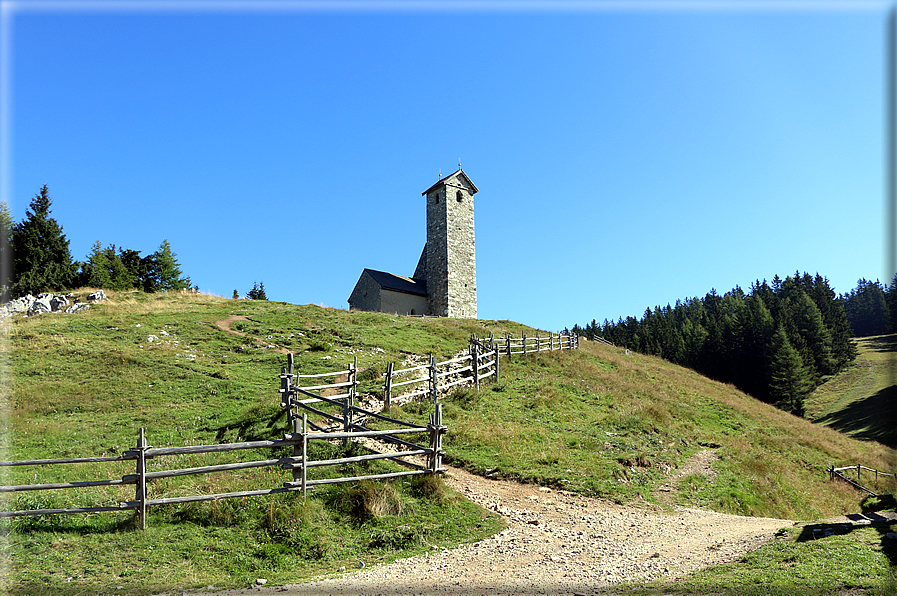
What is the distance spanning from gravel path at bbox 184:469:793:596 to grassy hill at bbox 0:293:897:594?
2.39 feet

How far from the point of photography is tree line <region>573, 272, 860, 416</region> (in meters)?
60.2

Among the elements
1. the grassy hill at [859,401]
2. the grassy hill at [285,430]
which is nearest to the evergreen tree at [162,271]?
the grassy hill at [285,430]

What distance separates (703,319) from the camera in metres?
95.1

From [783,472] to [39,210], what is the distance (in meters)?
60.8

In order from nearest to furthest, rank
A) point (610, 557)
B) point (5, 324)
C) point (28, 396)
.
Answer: point (610, 557) → point (28, 396) → point (5, 324)

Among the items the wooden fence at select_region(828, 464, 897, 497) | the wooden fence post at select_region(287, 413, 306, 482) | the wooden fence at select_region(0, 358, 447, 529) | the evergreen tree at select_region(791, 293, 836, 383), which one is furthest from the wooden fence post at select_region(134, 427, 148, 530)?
the evergreen tree at select_region(791, 293, 836, 383)

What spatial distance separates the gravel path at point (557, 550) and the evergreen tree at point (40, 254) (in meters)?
47.4

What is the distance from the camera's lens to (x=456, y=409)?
21.0m

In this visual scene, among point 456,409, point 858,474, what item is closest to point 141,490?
point 456,409

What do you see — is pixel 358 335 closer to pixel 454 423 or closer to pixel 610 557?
pixel 454 423

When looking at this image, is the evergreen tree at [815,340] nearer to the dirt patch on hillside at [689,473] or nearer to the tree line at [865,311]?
the tree line at [865,311]

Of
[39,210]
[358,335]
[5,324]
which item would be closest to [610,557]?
[358,335]

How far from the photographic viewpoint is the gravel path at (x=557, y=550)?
832 centimetres

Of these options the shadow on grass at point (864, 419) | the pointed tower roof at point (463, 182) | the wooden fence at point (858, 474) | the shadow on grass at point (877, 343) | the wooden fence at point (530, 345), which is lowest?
the shadow on grass at point (864, 419)
